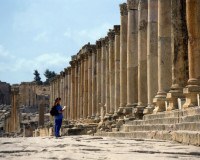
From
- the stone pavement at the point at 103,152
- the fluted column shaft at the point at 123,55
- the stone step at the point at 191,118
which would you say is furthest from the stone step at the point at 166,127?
the fluted column shaft at the point at 123,55

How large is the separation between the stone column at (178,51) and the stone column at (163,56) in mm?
1978

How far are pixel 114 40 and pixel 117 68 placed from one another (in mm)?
2853

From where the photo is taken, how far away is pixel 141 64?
25547 millimetres

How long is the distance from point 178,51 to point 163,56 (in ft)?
7.64

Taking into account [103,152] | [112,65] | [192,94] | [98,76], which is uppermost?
[112,65]

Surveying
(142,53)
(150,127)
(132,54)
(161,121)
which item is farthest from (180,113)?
(132,54)

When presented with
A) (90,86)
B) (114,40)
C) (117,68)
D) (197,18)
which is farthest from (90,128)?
(197,18)

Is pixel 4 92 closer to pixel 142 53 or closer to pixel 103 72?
pixel 103 72

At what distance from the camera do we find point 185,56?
18.2 m

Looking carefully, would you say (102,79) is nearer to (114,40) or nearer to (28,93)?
(114,40)

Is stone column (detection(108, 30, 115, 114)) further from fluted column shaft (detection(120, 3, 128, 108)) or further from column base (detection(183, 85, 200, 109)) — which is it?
column base (detection(183, 85, 200, 109))

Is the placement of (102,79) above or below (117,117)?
above

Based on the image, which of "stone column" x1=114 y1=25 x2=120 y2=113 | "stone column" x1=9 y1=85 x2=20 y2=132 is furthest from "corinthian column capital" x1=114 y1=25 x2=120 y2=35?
"stone column" x1=9 y1=85 x2=20 y2=132

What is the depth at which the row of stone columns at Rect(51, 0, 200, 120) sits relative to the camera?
1806cm
